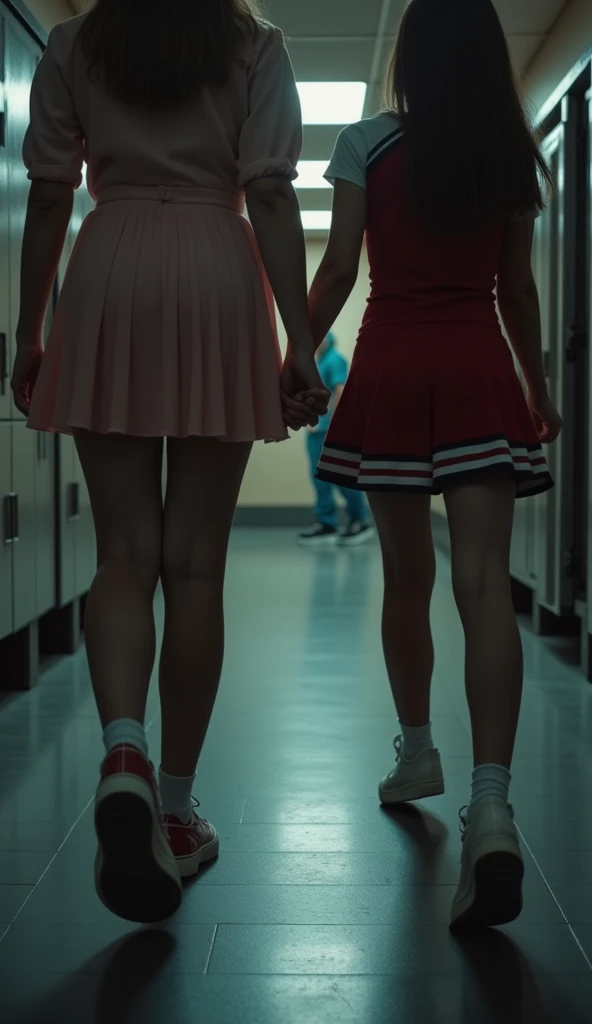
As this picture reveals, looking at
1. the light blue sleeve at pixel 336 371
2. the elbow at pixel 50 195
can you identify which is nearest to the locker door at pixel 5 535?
the elbow at pixel 50 195

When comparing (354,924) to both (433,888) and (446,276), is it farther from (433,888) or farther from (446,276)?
(446,276)

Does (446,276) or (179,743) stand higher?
(446,276)

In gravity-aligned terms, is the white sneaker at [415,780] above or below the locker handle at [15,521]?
below

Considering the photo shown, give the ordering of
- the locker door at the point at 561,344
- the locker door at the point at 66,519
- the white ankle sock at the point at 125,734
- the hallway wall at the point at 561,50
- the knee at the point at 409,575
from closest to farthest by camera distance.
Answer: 1. the white ankle sock at the point at 125,734
2. the knee at the point at 409,575
3. the locker door at the point at 66,519
4. the locker door at the point at 561,344
5. the hallway wall at the point at 561,50

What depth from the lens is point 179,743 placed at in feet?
5.59

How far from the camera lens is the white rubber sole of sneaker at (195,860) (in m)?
1.74

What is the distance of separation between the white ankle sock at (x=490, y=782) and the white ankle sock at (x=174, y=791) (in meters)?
0.44

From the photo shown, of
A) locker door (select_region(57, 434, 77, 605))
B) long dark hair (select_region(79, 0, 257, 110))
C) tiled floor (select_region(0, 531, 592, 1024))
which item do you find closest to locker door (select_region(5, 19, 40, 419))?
locker door (select_region(57, 434, 77, 605))

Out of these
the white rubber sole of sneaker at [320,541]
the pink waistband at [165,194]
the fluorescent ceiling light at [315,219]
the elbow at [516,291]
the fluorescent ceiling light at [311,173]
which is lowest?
the white rubber sole of sneaker at [320,541]

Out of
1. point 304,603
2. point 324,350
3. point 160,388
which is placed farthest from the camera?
point 324,350

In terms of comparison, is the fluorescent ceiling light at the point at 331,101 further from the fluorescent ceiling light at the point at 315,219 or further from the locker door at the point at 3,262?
the locker door at the point at 3,262

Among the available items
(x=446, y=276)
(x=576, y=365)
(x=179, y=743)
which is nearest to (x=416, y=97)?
(x=446, y=276)

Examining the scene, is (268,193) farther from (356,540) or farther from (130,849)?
(356,540)

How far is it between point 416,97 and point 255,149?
0.32 m
